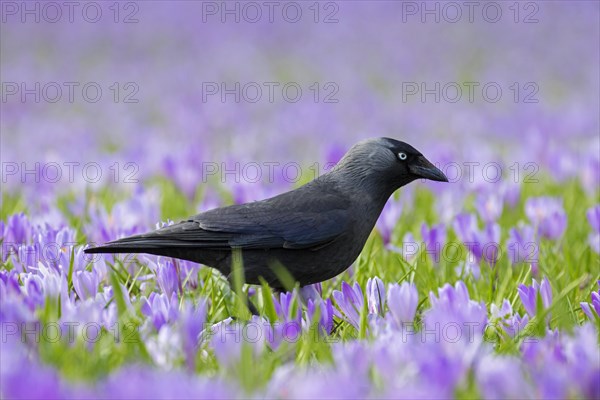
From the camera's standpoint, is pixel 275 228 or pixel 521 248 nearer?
pixel 275 228

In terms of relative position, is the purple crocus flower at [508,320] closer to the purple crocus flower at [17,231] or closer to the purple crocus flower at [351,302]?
the purple crocus flower at [351,302]

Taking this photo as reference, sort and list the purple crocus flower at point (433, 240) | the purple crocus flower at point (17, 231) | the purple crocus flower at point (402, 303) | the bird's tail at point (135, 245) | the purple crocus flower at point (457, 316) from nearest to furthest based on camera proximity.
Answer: the purple crocus flower at point (457, 316) → the purple crocus flower at point (402, 303) → the bird's tail at point (135, 245) → the purple crocus flower at point (17, 231) → the purple crocus flower at point (433, 240)

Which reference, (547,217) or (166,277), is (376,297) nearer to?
(166,277)

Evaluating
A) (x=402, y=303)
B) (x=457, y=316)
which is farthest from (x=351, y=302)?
(x=457, y=316)

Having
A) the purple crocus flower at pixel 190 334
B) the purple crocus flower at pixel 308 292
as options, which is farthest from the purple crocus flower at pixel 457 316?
the purple crocus flower at pixel 308 292

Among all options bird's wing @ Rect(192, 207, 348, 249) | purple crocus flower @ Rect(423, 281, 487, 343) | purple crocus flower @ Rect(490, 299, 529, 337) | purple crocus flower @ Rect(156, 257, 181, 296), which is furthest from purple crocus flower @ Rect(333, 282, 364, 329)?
purple crocus flower @ Rect(156, 257, 181, 296)

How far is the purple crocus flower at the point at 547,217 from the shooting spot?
4.51 metres

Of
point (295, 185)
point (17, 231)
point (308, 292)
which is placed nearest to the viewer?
point (308, 292)

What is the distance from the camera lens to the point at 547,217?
4605 mm

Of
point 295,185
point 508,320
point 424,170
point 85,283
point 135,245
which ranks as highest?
point 295,185

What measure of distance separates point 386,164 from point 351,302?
1.01 metres

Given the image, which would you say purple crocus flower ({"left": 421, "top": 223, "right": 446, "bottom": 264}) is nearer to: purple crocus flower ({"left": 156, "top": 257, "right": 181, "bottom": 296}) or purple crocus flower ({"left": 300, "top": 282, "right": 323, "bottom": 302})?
purple crocus flower ({"left": 300, "top": 282, "right": 323, "bottom": 302})

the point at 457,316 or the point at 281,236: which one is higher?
the point at 281,236

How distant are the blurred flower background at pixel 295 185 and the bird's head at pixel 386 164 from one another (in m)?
0.36
